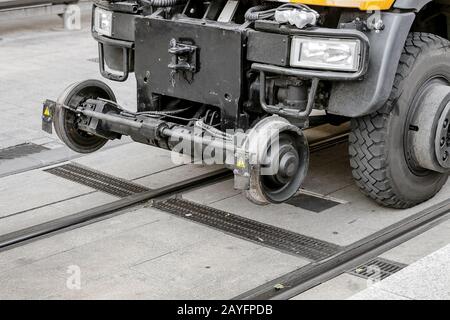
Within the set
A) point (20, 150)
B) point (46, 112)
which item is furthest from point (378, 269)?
point (20, 150)

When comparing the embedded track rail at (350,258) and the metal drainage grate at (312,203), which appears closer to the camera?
the embedded track rail at (350,258)

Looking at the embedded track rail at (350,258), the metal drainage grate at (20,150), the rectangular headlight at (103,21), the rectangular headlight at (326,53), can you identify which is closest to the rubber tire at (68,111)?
the rectangular headlight at (103,21)

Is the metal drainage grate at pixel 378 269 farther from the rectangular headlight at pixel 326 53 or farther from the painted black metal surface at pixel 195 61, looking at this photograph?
the painted black metal surface at pixel 195 61

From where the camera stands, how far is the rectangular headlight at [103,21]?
253 inches

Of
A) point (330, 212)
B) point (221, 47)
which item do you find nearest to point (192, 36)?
point (221, 47)

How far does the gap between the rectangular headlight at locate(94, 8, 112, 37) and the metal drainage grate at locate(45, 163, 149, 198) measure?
1207mm

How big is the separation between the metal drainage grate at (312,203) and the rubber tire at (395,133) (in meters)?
0.38

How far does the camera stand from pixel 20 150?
24.8 ft

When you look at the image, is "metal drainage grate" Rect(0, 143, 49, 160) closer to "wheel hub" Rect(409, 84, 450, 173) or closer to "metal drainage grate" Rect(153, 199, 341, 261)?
"metal drainage grate" Rect(153, 199, 341, 261)

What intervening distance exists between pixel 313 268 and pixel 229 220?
1014 millimetres

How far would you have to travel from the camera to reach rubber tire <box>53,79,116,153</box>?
242 inches

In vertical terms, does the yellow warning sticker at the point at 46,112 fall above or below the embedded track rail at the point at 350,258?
above

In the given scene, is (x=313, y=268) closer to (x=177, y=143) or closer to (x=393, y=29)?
(x=177, y=143)

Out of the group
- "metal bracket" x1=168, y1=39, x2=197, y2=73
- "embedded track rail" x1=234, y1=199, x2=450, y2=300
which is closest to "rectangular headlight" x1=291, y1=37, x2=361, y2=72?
"metal bracket" x1=168, y1=39, x2=197, y2=73
